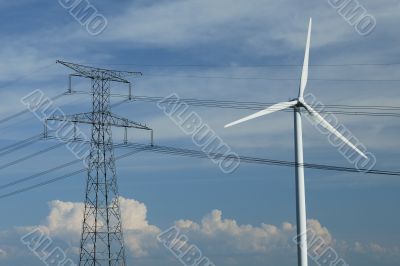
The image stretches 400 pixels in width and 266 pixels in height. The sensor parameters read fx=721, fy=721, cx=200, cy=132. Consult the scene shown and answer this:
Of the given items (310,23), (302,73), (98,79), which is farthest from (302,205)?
(98,79)

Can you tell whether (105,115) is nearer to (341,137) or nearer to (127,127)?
(127,127)

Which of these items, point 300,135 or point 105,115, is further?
point 105,115

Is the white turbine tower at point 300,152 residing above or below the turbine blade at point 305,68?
below

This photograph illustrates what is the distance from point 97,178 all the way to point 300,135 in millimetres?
36556

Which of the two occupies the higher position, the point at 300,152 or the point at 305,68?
the point at 305,68

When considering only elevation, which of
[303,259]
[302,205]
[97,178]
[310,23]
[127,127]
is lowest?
[303,259]

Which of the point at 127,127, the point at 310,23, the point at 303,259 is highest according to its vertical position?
the point at 310,23

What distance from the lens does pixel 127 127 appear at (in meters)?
109

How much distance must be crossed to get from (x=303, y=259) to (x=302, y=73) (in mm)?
22635

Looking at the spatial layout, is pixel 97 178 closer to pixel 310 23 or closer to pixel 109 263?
pixel 109 263

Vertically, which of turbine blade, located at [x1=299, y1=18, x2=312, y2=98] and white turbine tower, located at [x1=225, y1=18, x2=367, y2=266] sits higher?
turbine blade, located at [x1=299, y1=18, x2=312, y2=98]

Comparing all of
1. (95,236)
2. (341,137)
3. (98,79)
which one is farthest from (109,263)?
(341,137)

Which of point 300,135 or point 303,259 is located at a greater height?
point 300,135

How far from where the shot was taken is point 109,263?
107 m
